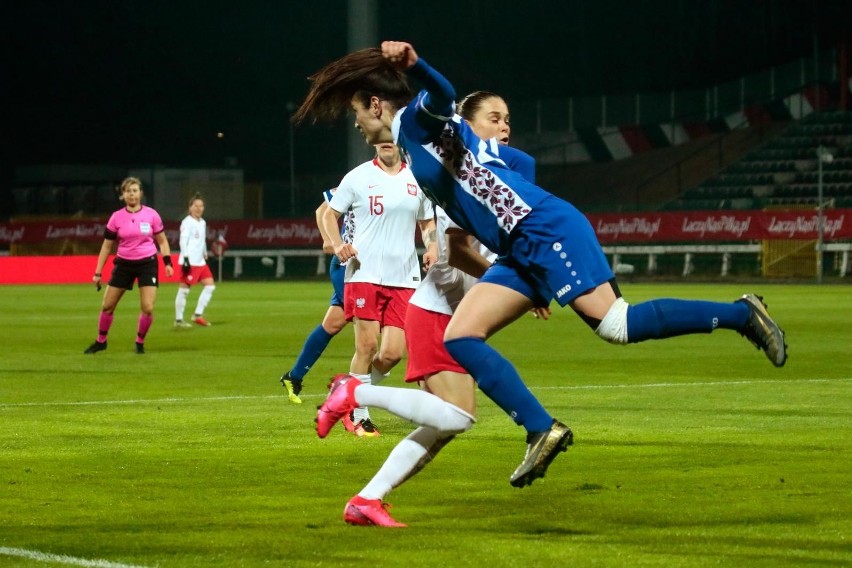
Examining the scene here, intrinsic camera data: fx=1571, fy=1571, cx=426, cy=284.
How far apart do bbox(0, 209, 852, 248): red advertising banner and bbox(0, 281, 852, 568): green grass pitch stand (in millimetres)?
26511

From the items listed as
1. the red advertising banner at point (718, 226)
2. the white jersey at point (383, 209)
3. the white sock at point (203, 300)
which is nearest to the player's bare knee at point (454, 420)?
the white jersey at point (383, 209)

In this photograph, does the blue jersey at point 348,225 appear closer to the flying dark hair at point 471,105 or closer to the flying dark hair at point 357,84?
the flying dark hair at point 471,105

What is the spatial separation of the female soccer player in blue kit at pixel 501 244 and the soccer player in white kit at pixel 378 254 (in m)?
3.59

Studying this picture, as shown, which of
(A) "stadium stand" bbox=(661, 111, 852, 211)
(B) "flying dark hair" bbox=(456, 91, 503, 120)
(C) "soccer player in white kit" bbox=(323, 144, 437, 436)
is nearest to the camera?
(B) "flying dark hair" bbox=(456, 91, 503, 120)

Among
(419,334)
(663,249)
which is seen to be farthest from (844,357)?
(663,249)

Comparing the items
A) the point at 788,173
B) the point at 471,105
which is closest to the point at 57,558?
the point at 471,105

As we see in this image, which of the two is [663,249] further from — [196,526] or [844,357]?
[196,526]

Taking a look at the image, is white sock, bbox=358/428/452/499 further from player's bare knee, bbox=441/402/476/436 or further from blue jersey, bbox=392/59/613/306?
blue jersey, bbox=392/59/613/306

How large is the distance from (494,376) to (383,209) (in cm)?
546

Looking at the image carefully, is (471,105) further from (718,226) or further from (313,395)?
(718,226)

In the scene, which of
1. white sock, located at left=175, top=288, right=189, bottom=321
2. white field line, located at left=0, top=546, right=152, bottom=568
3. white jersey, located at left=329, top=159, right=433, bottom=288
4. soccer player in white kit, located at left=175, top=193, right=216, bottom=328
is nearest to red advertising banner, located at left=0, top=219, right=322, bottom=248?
soccer player in white kit, located at left=175, top=193, right=216, bottom=328

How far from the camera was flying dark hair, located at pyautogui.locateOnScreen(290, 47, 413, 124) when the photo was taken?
6574mm

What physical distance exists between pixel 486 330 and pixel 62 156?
2414 inches

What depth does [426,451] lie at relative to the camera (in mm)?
6695
